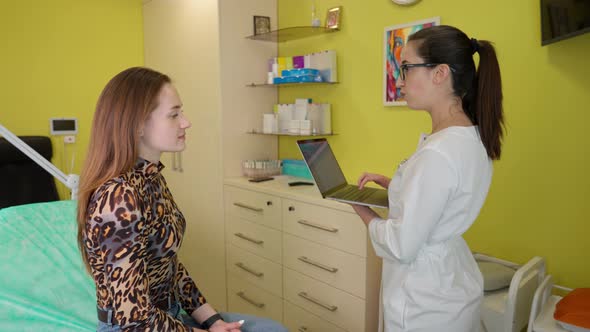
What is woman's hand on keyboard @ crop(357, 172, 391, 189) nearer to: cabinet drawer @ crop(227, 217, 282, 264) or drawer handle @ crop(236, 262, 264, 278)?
cabinet drawer @ crop(227, 217, 282, 264)

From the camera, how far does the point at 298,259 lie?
2213mm

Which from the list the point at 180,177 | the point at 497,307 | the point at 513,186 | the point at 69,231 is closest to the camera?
the point at 497,307

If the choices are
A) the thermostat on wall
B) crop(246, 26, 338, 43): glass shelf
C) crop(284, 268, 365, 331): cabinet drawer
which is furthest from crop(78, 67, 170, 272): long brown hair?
the thermostat on wall

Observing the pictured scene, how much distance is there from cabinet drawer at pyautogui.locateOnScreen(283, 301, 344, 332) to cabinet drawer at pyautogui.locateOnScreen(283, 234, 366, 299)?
205 millimetres

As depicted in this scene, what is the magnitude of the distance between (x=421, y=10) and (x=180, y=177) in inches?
74.7

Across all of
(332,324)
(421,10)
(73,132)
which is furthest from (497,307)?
(73,132)

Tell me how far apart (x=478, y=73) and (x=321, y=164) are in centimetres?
67

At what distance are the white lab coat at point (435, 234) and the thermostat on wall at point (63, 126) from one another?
A: 8.48 ft

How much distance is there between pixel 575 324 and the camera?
1319mm

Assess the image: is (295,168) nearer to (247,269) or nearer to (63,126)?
(247,269)

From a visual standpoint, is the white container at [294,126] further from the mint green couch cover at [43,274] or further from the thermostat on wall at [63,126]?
the thermostat on wall at [63,126]

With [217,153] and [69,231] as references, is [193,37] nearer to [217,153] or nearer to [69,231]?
[217,153]

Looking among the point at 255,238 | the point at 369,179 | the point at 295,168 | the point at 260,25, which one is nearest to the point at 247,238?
the point at 255,238

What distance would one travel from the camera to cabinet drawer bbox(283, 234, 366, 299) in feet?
6.27
